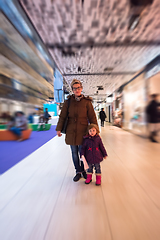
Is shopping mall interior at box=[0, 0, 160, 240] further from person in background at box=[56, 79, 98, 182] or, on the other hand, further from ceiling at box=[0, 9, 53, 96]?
person in background at box=[56, 79, 98, 182]

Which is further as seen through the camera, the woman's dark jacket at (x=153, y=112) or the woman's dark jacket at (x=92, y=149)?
the woman's dark jacket at (x=153, y=112)

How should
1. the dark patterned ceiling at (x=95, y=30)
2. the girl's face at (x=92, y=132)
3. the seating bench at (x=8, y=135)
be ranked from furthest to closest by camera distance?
the seating bench at (x=8, y=135), the dark patterned ceiling at (x=95, y=30), the girl's face at (x=92, y=132)

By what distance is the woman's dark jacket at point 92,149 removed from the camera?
1.86m

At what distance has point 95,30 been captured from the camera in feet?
11.4

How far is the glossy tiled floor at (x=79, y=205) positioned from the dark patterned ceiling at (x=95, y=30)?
3.08 meters

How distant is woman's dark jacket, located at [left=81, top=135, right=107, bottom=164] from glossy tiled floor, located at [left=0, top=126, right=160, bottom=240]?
39 cm

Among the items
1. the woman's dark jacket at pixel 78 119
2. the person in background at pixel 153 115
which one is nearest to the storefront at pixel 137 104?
the person in background at pixel 153 115

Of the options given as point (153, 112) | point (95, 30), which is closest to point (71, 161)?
point (95, 30)

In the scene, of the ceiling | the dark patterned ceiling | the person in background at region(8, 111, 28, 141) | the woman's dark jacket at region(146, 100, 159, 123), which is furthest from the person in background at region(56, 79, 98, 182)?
Answer: the person in background at region(8, 111, 28, 141)

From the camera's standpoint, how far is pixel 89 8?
2.70 meters

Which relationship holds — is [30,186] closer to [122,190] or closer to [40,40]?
[122,190]

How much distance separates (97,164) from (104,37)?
3456 mm

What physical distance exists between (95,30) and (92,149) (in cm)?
309

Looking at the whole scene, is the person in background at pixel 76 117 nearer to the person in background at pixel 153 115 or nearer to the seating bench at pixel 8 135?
the person in background at pixel 153 115
